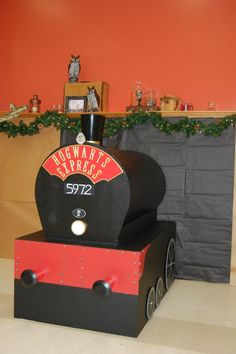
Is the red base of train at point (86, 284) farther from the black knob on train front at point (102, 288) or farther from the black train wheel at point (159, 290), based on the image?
the black train wheel at point (159, 290)

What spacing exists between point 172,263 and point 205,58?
2012mm

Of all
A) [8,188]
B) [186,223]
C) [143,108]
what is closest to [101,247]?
[186,223]

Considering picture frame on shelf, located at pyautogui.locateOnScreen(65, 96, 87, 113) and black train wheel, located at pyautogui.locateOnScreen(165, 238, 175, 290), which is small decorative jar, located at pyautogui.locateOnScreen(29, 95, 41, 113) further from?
black train wheel, located at pyautogui.locateOnScreen(165, 238, 175, 290)

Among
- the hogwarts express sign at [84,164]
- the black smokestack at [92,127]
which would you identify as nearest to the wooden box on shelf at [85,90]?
the black smokestack at [92,127]

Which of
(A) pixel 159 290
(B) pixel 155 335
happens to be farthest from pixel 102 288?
(A) pixel 159 290

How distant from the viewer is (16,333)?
2.14 metres

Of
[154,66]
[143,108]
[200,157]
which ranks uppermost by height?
[154,66]

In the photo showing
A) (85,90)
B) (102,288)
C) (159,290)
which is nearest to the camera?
(102,288)

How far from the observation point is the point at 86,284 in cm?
219

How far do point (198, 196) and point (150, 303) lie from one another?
53.1 inches

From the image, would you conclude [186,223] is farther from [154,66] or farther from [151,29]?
[151,29]

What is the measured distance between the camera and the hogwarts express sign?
2195 millimetres

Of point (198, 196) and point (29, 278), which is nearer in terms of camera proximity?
point (29, 278)

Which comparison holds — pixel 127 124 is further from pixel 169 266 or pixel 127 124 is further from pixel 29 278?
pixel 29 278
